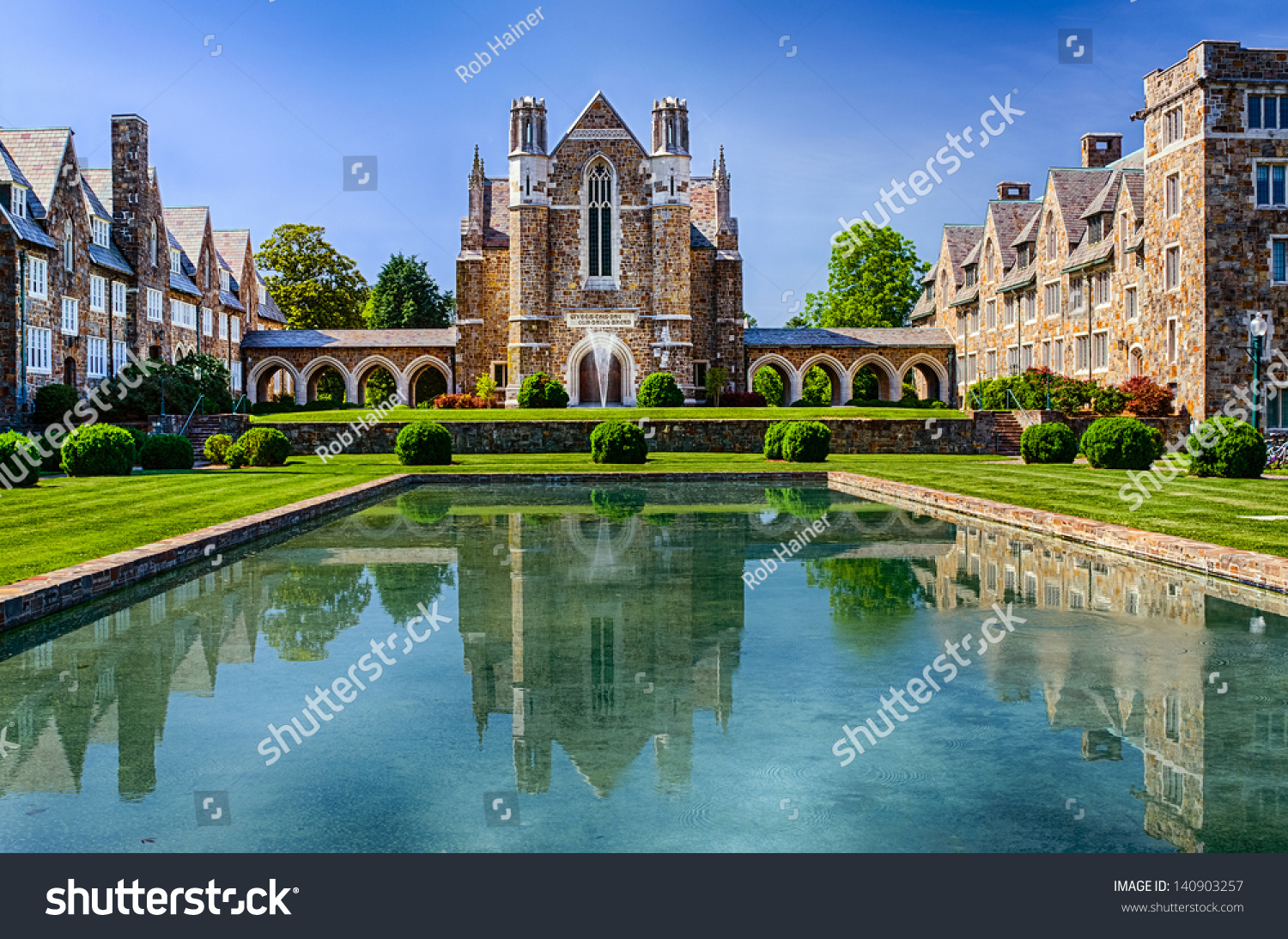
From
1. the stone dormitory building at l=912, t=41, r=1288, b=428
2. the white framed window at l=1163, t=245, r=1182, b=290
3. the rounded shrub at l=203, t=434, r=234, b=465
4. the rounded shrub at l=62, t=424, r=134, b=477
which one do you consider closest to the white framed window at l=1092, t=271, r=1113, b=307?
the stone dormitory building at l=912, t=41, r=1288, b=428

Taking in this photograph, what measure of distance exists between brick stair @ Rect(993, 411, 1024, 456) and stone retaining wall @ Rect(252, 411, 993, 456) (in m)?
0.36

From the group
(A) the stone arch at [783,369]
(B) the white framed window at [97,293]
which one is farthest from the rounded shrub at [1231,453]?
(B) the white framed window at [97,293]

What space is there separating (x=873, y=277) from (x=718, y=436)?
3554 centimetres

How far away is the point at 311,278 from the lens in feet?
224

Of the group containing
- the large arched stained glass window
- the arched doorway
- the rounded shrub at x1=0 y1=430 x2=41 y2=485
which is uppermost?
the large arched stained glass window

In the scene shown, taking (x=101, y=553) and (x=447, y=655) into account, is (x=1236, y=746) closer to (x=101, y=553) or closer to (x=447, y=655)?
(x=447, y=655)

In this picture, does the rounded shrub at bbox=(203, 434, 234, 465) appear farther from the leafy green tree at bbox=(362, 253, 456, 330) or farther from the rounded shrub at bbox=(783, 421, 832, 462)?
the leafy green tree at bbox=(362, 253, 456, 330)

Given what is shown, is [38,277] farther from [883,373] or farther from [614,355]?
[883,373]

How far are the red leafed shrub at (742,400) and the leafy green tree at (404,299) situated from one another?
33.6m

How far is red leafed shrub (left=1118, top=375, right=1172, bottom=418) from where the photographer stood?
1252 inches

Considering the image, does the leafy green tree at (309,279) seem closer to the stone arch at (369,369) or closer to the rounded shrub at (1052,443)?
the stone arch at (369,369)

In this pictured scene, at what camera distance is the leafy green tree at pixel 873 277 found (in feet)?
209
